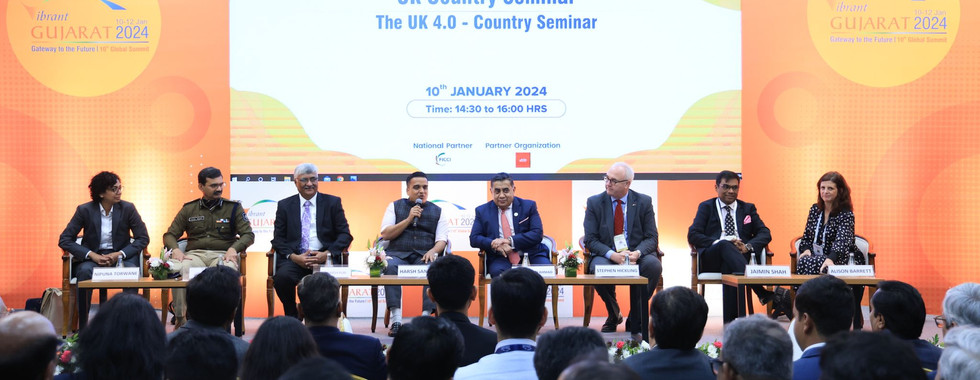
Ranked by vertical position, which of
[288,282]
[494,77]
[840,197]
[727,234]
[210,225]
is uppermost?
[494,77]

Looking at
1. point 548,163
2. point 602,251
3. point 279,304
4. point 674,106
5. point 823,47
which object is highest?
point 823,47

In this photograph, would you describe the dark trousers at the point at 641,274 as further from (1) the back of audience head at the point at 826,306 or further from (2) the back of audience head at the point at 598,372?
(2) the back of audience head at the point at 598,372

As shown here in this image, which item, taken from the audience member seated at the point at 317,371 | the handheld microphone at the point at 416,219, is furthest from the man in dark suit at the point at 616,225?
the audience member seated at the point at 317,371

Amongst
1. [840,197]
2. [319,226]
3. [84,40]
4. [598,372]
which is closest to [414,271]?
[319,226]

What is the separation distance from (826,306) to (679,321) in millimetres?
692

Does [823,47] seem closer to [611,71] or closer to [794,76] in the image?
[794,76]

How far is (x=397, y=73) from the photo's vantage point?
7.08m

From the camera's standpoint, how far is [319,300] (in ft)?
9.60

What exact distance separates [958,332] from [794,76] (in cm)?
533

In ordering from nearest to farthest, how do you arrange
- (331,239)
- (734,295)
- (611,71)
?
(734,295) < (331,239) < (611,71)

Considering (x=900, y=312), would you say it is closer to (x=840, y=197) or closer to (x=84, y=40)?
(x=840, y=197)

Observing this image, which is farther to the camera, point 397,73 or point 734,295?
point 397,73

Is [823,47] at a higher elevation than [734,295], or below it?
higher

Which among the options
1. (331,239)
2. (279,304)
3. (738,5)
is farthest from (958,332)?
(279,304)
